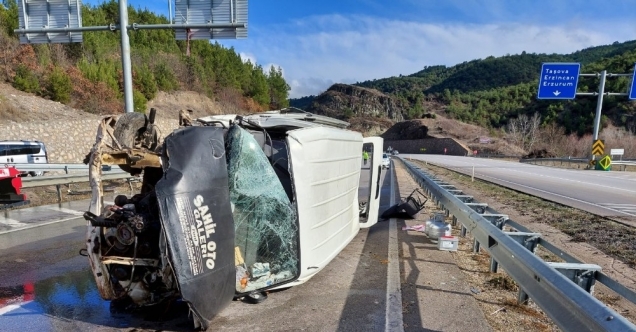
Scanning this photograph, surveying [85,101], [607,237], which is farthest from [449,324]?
[85,101]

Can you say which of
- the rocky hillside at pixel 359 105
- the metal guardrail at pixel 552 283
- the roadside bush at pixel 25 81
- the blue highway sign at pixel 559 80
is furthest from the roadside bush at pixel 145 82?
the rocky hillside at pixel 359 105

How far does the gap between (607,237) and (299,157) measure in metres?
5.99

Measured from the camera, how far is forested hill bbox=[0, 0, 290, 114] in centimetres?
2589

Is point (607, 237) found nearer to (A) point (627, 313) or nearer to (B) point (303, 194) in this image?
(A) point (627, 313)

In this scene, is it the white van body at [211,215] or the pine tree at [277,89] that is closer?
the white van body at [211,215]

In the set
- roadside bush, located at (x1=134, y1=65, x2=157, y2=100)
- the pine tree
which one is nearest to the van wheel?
roadside bush, located at (x1=134, y1=65, x2=157, y2=100)

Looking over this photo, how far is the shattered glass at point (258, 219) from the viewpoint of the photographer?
330cm

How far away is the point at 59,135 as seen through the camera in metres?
19.5

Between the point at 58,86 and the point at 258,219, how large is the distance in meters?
27.9

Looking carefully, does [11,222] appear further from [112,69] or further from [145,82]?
[145,82]

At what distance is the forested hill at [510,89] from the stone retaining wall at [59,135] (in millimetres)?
69326

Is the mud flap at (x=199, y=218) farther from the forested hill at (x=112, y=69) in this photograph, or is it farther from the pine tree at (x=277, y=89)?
the pine tree at (x=277, y=89)

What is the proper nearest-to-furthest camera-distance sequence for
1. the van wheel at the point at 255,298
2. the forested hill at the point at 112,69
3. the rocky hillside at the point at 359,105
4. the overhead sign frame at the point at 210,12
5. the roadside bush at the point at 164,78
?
the van wheel at the point at 255,298, the overhead sign frame at the point at 210,12, the forested hill at the point at 112,69, the roadside bush at the point at 164,78, the rocky hillside at the point at 359,105

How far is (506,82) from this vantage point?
127625 mm
